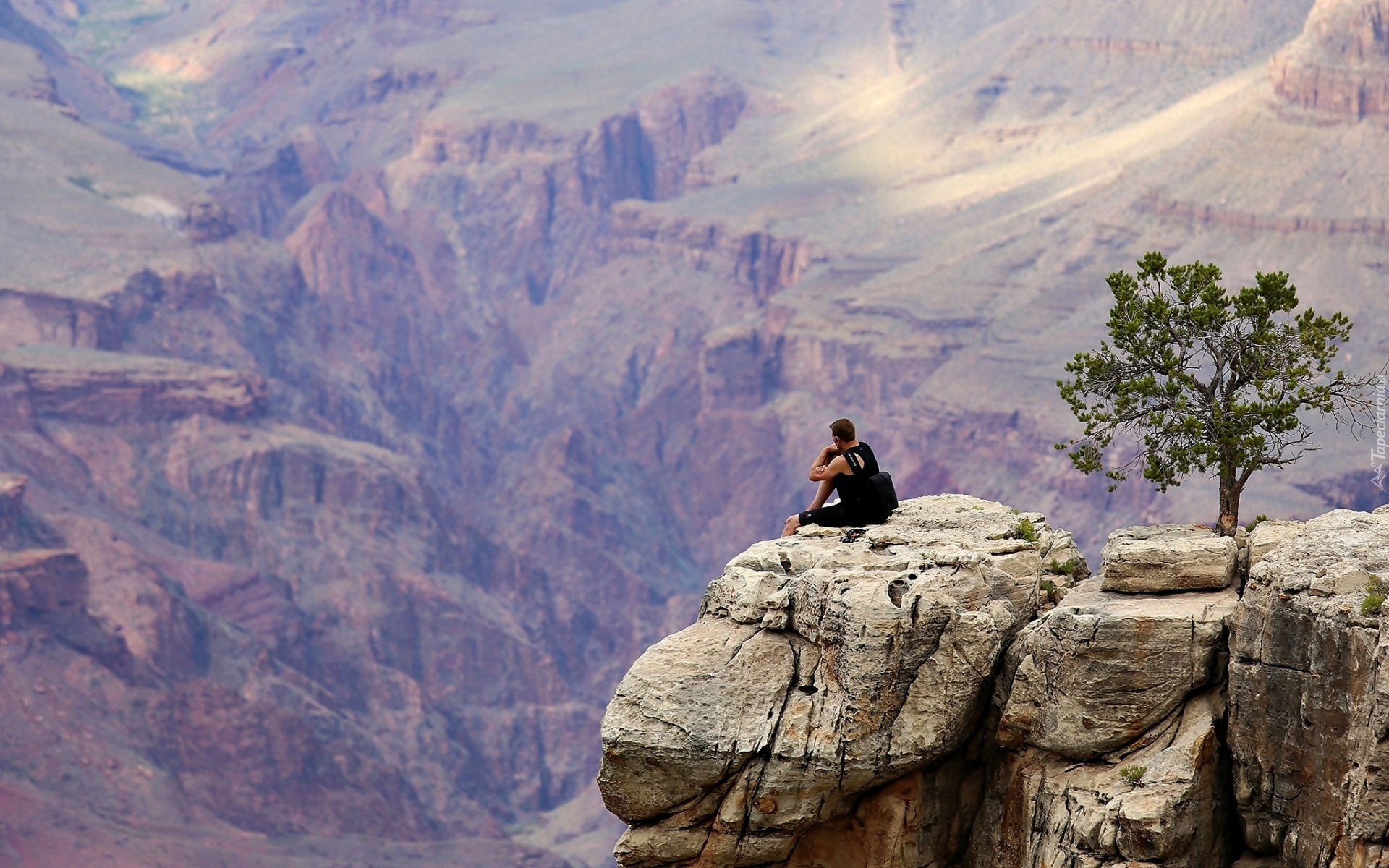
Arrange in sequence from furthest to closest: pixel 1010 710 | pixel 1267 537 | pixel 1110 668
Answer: pixel 1267 537, pixel 1010 710, pixel 1110 668

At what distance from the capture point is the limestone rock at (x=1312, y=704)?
2970 cm

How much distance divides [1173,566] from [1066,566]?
2.80m

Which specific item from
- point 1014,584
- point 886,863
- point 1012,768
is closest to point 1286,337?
point 1014,584

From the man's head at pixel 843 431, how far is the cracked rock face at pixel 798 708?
3088 millimetres

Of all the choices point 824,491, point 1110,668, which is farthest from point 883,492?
point 1110,668

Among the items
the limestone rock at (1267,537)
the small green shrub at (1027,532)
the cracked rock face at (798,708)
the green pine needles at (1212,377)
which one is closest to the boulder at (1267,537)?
the limestone rock at (1267,537)

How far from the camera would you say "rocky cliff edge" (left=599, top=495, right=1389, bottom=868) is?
31031 millimetres

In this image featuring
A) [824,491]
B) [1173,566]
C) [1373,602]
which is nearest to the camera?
[1373,602]

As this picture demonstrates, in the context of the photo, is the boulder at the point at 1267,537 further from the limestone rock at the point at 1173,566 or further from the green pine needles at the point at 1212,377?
the green pine needles at the point at 1212,377

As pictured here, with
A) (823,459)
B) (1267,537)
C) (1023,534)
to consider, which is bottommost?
(1023,534)

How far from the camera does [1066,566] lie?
35.9 meters

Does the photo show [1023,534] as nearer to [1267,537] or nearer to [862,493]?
[862,493]

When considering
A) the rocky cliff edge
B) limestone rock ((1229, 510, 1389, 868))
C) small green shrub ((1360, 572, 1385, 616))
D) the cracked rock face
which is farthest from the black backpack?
small green shrub ((1360, 572, 1385, 616))

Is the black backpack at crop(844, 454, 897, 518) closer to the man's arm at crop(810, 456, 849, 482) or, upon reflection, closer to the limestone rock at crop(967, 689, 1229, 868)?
the man's arm at crop(810, 456, 849, 482)
